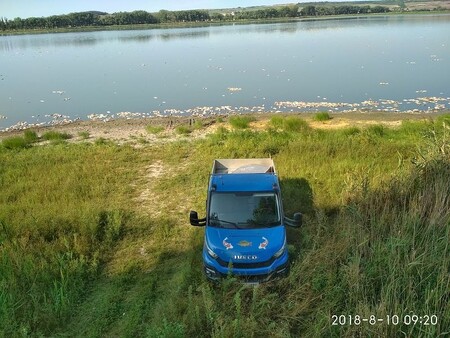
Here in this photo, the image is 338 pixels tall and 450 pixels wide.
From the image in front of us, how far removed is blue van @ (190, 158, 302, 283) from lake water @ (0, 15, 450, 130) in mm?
24363

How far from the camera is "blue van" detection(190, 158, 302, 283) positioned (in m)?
8.23

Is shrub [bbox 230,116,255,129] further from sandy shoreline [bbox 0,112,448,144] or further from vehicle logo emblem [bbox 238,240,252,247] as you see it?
vehicle logo emblem [bbox 238,240,252,247]

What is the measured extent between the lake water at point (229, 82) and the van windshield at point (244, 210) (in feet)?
80.5

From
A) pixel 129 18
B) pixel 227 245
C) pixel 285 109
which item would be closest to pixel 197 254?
pixel 227 245

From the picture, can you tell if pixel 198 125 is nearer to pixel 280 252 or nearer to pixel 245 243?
pixel 245 243

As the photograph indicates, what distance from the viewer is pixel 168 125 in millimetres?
28109

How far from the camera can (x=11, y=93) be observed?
43.2 m

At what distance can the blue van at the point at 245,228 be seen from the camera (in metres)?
8.23

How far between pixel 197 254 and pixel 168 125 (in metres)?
19.1

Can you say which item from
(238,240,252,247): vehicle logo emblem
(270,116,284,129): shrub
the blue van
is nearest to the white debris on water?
(270,116,284,129): shrub

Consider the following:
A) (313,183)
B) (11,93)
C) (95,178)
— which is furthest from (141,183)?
(11,93)

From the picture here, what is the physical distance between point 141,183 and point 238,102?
2267 centimetres

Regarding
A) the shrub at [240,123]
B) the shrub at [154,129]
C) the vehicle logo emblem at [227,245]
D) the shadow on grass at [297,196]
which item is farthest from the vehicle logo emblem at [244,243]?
the shrub at [154,129]

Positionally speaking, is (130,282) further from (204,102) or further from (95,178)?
(204,102)
